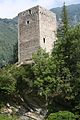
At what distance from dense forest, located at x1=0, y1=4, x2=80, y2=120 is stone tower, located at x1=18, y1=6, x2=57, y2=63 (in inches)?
243

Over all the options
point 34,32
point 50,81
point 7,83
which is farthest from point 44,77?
point 34,32

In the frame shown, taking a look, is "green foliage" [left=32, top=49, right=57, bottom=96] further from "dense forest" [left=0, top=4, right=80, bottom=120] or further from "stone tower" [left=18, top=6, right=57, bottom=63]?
"stone tower" [left=18, top=6, right=57, bottom=63]

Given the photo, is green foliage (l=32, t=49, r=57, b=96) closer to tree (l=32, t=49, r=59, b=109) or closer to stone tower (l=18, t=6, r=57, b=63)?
tree (l=32, t=49, r=59, b=109)

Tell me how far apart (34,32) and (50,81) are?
36.5 ft

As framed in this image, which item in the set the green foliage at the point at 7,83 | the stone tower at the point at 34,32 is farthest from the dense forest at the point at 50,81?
the stone tower at the point at 34,32

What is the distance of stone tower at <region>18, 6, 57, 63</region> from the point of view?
123ft

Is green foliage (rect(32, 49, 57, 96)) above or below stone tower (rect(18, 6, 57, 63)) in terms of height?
below

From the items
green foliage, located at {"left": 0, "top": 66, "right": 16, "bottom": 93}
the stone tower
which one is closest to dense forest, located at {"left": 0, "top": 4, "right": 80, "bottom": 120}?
green foliage, located at {"left": 0, "top": 66, "right": 16, "bottom": 93}

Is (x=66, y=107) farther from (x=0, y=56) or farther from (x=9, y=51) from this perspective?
(x=9, y=51)

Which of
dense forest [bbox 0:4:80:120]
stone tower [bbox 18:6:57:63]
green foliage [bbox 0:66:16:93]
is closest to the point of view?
dense forest [bbox 0:4:80:120]

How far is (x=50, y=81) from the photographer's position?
1105 inches

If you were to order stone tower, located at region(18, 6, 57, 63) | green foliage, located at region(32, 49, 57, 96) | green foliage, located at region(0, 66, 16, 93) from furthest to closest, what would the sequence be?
stone tower, located at region(18, 6, 57, 63) → green foliage, located at region(0, 66, 16, 93) → green foliage, located at region(32, 49, 57, 96)

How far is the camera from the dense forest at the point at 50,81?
2825cm

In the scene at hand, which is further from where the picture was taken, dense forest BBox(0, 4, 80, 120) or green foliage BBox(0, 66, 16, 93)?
green foliage BBox(0, 66, 16, 93)
